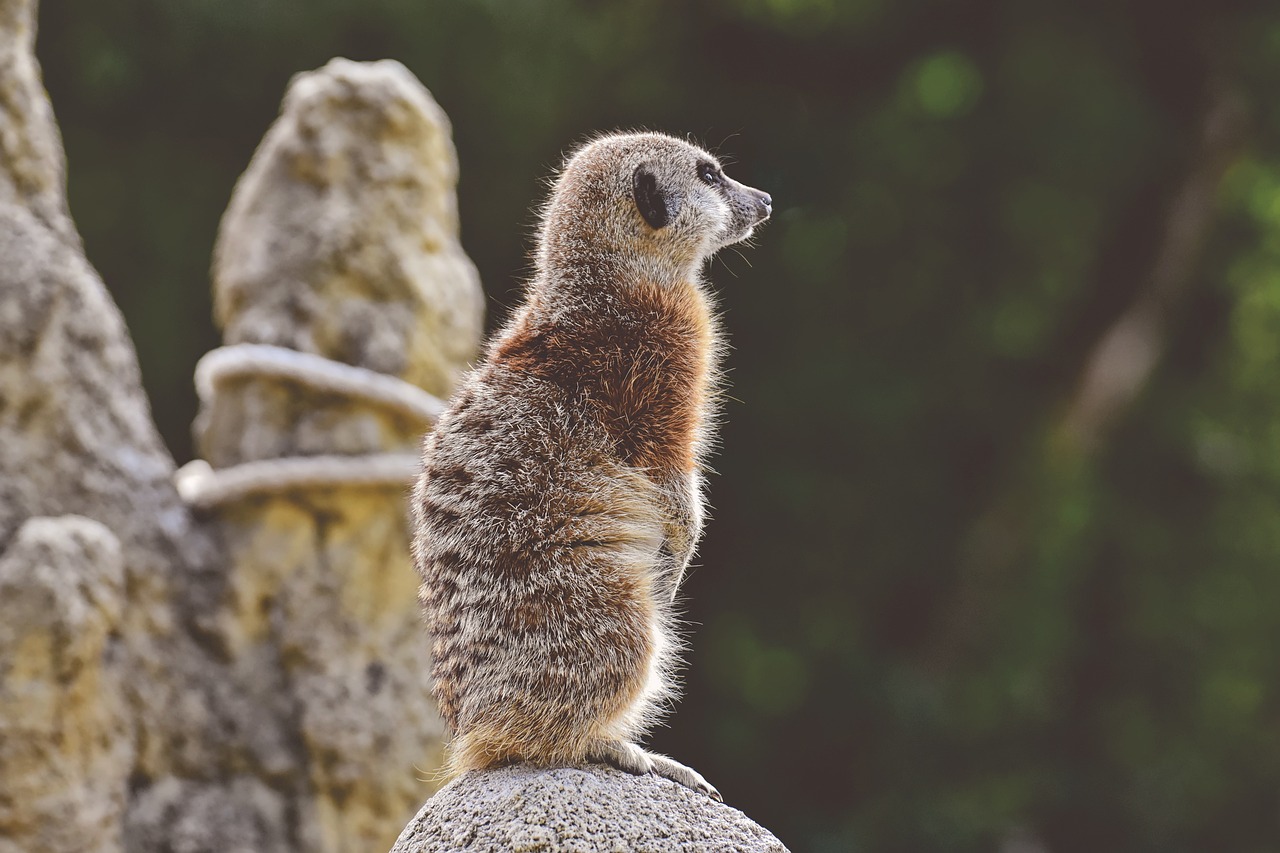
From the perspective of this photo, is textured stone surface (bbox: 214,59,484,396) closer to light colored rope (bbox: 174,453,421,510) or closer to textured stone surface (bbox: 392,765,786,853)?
light colored rope (bbox: 174,453,421,510)

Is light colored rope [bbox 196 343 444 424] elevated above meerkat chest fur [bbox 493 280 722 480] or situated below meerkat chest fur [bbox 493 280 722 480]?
below

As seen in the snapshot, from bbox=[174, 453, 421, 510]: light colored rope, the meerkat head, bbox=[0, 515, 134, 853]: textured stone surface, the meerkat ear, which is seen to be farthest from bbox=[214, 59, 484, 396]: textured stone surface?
the meerkat ear

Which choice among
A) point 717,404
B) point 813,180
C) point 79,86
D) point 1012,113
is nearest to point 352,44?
point 79,86

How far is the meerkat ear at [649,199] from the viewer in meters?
2.66

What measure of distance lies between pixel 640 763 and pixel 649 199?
3.36 ft

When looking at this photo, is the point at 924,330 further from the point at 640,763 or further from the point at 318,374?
the point at 640,763

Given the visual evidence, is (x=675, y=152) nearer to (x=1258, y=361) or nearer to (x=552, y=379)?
(x=552, y=379)

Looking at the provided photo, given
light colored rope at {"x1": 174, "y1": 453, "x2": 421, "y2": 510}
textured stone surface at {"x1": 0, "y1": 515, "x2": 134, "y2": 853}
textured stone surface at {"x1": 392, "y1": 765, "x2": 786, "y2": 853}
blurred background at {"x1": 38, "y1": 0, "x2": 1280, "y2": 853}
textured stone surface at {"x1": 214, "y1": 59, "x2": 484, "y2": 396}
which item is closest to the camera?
textured stone surface at {"x1": 392, "y1": 765, "x2": 786, "y2": 853}

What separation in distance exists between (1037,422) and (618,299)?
7.58 m

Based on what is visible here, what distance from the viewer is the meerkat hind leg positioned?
8.25ft

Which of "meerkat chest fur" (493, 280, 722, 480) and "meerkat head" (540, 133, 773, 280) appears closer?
"meerkat chest fur" (493, 280, 722, 480)

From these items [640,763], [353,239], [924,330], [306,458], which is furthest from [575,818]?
[924,330]

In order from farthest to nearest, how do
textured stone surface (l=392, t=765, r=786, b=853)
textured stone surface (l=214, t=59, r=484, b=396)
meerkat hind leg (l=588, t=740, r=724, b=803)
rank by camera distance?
textured stone surface (l=214, t=59, r=484, b=396) → meerkat hind leg (l=588, t=740, r=724, b=803) → textured stone surface (l=392, t=765, r=786, b=853)

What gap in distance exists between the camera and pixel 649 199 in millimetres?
2674
